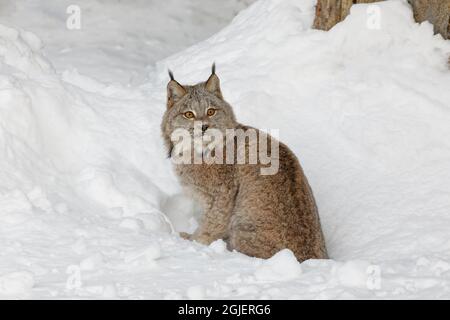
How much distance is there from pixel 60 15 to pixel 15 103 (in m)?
4.01

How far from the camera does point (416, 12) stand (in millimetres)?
7004

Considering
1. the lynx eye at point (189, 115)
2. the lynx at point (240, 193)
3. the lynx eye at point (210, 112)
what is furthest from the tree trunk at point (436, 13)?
the lynx eye at point (189, 115)

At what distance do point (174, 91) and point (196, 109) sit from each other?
1.06 ft

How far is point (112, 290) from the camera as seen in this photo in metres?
4.30

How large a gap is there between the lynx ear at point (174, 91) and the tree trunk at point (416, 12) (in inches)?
74.3

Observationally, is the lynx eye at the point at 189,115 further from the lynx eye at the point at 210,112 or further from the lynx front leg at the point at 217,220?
the lynx front leg at the point at 217,220

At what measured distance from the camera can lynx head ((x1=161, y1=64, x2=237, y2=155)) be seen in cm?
602

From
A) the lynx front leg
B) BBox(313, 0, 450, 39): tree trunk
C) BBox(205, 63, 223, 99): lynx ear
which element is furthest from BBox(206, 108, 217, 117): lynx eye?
BBox(313, 0, 450, 39): tree trunk

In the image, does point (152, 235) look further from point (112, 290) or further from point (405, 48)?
point (405, 48)

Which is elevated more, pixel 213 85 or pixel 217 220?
pixel 213 85

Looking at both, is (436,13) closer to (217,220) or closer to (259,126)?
(259,126)

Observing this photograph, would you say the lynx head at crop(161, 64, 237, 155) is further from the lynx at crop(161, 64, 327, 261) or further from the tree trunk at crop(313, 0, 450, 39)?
the tree trunk at crop(313, 0, 450, 39)

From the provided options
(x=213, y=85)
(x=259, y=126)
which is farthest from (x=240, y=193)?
(x=259, y=126)

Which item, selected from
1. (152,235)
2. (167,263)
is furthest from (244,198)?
(167,263)
